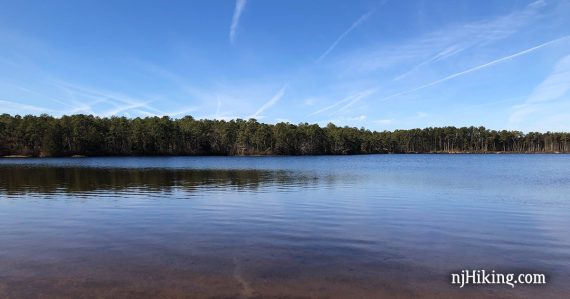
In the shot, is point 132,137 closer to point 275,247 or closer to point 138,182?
point 138,182

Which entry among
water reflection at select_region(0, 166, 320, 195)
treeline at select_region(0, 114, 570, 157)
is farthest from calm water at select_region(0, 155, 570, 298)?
treeline at select_region(0, 114, 570, 157)

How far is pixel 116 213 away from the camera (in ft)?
69.1

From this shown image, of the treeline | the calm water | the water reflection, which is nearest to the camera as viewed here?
the calm water

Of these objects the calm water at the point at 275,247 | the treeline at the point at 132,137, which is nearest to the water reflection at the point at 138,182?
the calm water at the point at 275,247

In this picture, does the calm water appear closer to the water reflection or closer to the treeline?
the water reflection

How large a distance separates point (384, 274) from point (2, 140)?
177686 mm

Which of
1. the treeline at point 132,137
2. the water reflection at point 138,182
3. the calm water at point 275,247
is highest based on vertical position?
the treeline at point 132,137

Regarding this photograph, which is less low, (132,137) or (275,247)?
(132,137)

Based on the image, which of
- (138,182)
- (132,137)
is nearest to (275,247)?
(138,182)

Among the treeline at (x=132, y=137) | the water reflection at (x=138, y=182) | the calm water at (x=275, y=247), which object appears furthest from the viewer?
the treeline at (x=132, y=137)

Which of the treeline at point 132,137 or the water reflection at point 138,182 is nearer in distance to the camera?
the water reflection at point 138,182

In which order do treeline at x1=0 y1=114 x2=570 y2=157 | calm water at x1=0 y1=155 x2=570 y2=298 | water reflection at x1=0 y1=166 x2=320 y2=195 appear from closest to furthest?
calm water at x1=0 y1=155 x2=570 y2=298, water reflection at x1=0 y1=166 x2=320 y2=195, treeline at x1=0 y1=114 x2=570 y2=157

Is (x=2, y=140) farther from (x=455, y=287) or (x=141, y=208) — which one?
(x=455, y=287)

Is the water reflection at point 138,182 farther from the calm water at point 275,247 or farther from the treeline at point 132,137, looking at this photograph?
the treeline at point 132,137
